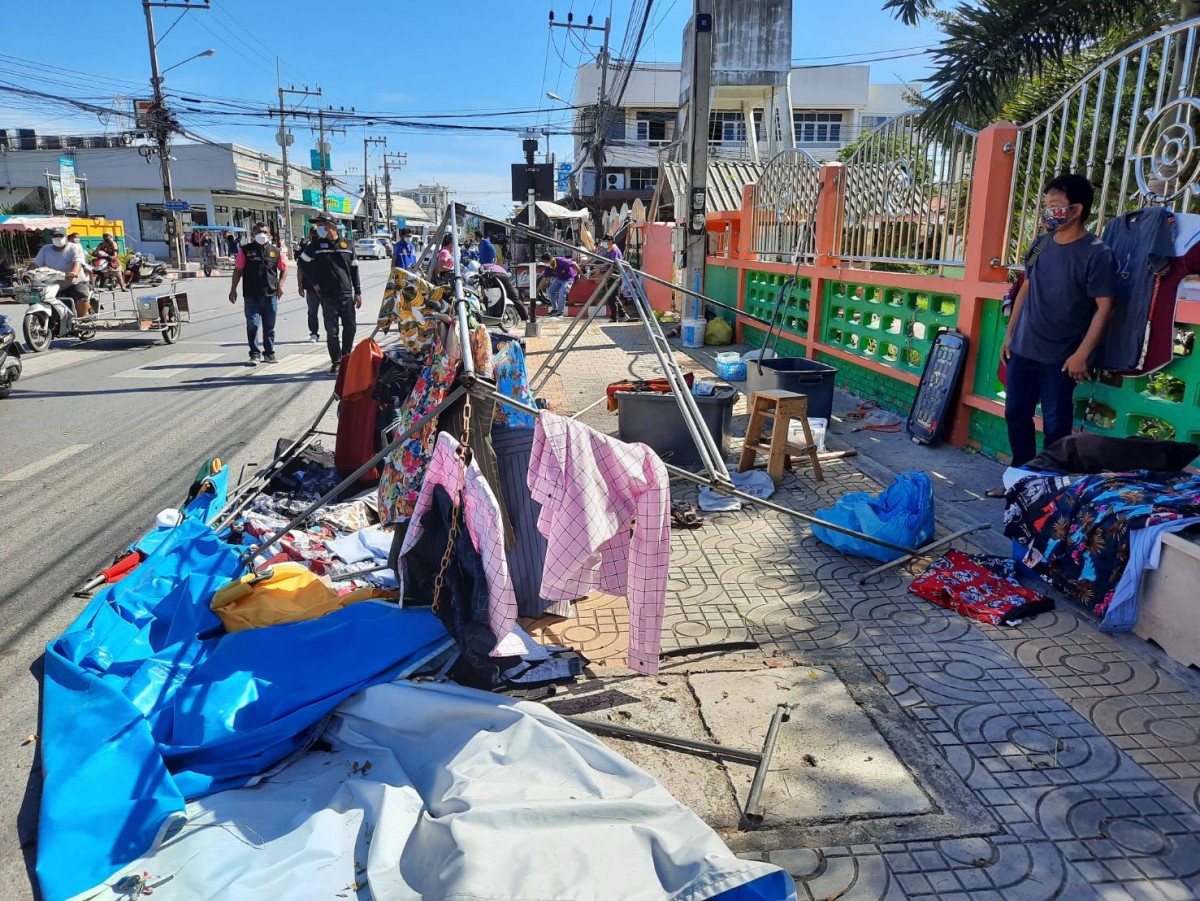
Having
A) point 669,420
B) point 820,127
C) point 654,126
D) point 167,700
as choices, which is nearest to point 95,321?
point 669,420

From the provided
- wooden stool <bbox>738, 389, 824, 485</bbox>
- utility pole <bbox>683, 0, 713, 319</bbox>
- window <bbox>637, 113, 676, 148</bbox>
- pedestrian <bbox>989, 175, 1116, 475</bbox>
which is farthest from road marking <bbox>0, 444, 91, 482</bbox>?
window <bbox>637, 113, 676, 148</bbox>

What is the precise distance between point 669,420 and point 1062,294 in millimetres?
2672

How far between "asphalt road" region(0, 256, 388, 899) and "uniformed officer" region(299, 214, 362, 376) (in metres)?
0.82

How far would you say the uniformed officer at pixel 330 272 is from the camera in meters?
10.1

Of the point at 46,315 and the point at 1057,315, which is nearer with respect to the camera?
the point at 1057,315

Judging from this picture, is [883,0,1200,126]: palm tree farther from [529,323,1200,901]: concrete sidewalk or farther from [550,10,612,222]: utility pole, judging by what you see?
[550,10,612,222]: utility pole

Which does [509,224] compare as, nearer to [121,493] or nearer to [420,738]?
[420,738]

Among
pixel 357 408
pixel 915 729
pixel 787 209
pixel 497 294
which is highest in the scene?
pixel 787 209

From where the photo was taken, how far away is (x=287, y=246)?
52.3 meters

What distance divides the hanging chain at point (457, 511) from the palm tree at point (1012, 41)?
261 inches

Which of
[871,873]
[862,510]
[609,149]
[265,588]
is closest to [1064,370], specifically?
[862,510]

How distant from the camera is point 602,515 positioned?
3004 millimetres

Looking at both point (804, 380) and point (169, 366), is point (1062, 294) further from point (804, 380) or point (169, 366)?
point (169, 366)

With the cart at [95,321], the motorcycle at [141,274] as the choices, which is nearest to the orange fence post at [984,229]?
the cart at [95,321]
